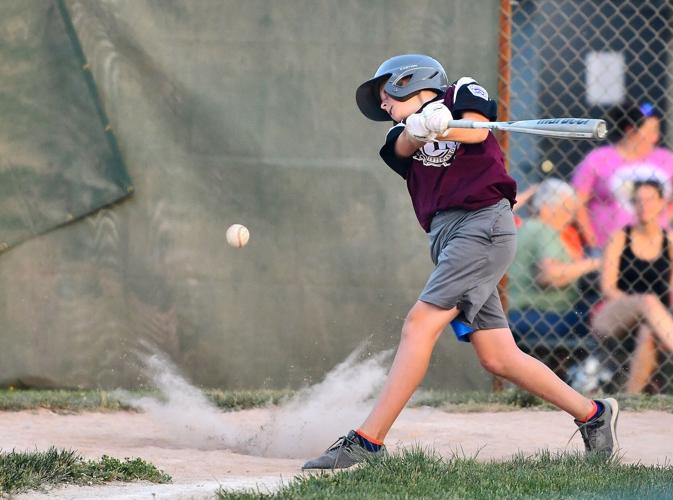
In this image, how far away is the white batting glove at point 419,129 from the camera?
11.7 feet

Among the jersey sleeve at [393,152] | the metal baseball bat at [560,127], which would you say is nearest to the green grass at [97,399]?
the jersey sleeve at [393,152]

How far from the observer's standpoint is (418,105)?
3.96 m

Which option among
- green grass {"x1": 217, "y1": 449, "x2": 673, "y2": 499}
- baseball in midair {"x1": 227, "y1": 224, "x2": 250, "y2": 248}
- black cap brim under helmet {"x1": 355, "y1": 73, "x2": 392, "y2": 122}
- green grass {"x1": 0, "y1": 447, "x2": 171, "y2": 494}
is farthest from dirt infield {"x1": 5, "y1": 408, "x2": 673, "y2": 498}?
black cap brim under helmet {"x1": 355, "y1": 73, "x2": 392, "y2": 122}

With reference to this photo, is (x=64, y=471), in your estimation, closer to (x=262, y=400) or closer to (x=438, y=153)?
(x=438, y=153)

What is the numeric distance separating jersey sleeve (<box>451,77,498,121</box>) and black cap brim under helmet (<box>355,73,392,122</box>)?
1.18 feet

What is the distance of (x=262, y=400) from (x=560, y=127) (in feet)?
9.28

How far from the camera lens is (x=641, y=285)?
6.36 metres

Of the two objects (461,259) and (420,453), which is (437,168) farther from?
(420,453)

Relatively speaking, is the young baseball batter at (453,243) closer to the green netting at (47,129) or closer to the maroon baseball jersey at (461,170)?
the maroon baseball jersey at (461,170)

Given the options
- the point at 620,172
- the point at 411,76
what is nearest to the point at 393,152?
the point at 411,76

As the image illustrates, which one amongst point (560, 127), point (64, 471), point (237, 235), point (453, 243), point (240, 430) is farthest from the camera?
point (237, 235)

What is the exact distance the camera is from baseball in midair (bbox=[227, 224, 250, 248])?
236 inches

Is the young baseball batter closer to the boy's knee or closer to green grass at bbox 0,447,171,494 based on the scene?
the boy's knee

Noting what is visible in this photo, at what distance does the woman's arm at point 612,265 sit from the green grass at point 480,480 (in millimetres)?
2695
